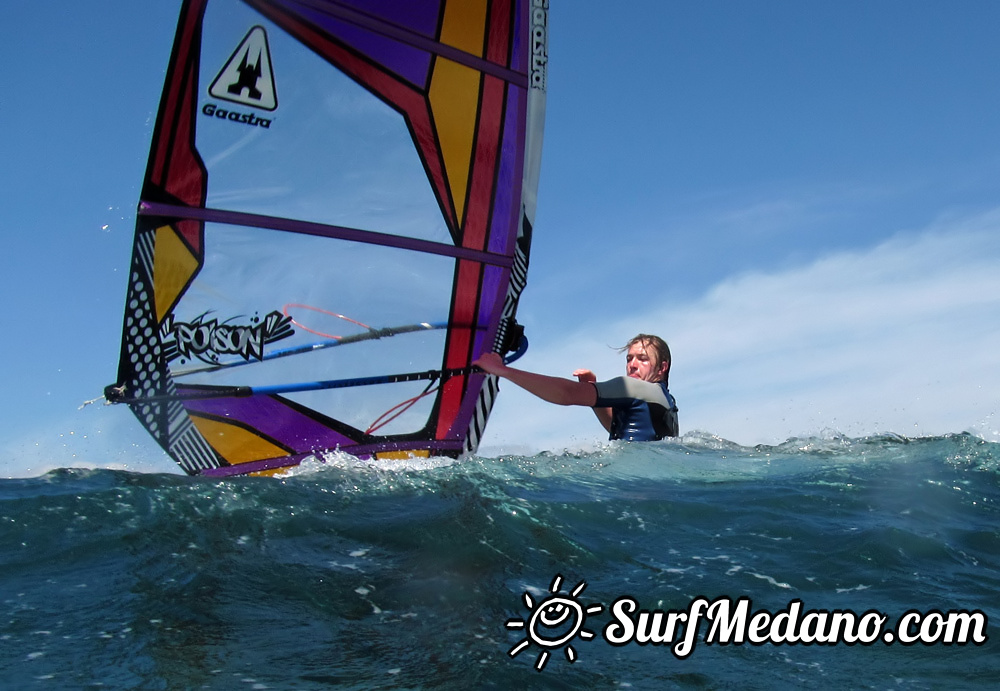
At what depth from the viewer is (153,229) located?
3.62 metres

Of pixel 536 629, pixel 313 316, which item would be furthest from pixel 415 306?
pixel 536 629

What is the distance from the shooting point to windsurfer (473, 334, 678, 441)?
4043 millimetres

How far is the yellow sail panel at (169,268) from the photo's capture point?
3.66 m

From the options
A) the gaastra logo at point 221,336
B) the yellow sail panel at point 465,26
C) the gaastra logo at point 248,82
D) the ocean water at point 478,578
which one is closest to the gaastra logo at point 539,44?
the yellow sail panel at point 465,26

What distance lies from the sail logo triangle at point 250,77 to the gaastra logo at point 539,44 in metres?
1.47

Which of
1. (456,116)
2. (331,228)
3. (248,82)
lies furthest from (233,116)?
(456,116)

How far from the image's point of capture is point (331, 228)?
4.13 metres

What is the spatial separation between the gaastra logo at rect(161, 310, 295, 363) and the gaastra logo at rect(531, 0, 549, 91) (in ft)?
6.28

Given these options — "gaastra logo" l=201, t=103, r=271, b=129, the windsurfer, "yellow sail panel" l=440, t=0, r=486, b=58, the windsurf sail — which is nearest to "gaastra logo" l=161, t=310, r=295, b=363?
the windsurf sail

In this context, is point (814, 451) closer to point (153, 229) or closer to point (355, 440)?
point (355, 440)

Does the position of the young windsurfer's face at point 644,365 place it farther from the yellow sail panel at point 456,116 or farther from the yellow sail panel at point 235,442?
the yellow sail panel at point 235,442

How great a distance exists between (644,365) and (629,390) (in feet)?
1.34

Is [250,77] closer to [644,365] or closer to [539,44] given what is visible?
[539,44]

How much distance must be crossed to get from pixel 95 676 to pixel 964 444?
5.52 m
